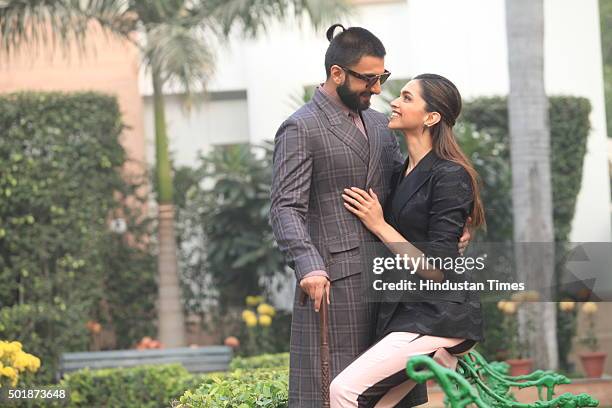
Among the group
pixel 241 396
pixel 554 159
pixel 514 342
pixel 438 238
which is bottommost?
pixel 514 342

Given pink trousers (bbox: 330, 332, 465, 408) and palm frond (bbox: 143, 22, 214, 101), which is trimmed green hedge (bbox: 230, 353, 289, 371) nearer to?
palm frond (bbox: 143, 22, 214, 101)

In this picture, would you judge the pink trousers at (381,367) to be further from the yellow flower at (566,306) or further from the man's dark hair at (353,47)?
the yellow flower at (566,306)

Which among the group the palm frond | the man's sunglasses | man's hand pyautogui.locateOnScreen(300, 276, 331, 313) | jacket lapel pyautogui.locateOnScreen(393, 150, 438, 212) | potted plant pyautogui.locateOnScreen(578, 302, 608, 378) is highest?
the palm frond

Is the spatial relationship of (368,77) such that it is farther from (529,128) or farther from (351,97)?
(529,128)

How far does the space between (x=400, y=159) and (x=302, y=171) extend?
487 mm

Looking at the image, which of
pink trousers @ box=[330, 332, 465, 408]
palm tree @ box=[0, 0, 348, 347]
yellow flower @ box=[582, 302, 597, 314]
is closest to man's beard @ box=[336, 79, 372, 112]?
pink trousers @ box=[330, 332, 465, 408]

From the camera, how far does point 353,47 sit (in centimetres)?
409

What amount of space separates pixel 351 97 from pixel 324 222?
458 millimetres

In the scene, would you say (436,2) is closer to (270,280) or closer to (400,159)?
(270,280)

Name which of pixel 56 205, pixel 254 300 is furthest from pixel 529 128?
pixel 56 205

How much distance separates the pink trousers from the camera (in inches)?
149

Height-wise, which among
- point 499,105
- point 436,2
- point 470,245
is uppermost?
point 436,2

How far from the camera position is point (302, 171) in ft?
13.3

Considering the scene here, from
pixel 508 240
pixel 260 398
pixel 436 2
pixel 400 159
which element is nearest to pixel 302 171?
pixel 400 159
